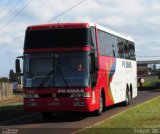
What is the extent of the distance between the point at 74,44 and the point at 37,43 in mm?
1427

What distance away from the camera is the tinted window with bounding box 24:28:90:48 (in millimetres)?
20266

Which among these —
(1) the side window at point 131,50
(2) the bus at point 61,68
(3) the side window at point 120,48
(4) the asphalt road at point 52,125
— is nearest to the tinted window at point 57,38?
(2) the bus at point 61,68

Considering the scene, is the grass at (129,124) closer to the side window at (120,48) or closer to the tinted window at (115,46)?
the tinted window at (115,46)

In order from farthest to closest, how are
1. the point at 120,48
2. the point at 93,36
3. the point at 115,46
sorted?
the point at 120,48 < the point at 115,46 < the point at 93,36

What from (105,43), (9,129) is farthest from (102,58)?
(9,129)

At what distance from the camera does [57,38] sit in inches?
806

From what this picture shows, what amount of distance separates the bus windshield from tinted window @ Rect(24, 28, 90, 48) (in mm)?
380

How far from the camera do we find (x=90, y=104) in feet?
65.8

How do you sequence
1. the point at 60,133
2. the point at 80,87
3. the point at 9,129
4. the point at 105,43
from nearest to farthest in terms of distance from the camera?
the point at 60,133 < the point at 9,129 < the point at 80,87 < the point at 105,43

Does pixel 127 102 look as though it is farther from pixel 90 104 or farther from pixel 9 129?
pixel 9 129

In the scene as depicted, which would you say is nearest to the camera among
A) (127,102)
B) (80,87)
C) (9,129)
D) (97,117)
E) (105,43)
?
(9,129)

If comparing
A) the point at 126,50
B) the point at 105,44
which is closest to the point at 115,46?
the point at 105,44

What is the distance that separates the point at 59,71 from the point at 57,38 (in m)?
1.27

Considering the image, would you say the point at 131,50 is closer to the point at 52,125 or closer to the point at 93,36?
the point at 93,36
